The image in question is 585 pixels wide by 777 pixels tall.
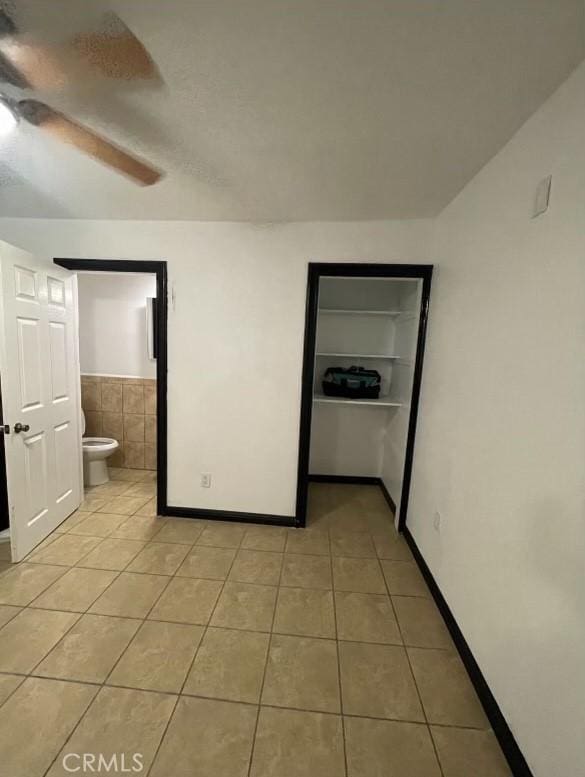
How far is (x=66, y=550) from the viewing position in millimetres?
2082

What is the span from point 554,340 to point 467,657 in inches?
56.2

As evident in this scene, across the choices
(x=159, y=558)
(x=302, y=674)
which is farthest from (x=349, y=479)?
(x=302, y=674)

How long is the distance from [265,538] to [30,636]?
1345 millimetres

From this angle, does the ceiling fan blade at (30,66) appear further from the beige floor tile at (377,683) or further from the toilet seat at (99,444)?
the toilet seat at (99,444)

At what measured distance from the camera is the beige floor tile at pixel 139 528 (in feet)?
7.46

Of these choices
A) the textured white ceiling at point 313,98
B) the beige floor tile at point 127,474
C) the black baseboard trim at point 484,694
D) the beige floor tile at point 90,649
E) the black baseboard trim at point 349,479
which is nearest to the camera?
the textured white ceiling at point 313,98

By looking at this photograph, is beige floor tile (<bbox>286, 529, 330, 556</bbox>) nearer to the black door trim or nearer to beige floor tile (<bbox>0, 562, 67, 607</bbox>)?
the black door trim

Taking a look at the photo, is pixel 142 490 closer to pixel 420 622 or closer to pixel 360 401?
pixel 360 401

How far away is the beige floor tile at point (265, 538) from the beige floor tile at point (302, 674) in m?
0.70

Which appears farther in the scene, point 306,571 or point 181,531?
point 181,531

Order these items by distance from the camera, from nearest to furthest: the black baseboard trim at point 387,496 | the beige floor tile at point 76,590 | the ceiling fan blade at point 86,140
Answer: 1. the ceiling fan blade at point 86,140
2. the beige floor tile at point 76,590
3. the black baseboard trim at point 387,496

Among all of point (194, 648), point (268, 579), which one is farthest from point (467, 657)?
point (194, 648)

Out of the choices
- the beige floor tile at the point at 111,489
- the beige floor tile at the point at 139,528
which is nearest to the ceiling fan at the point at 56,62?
the beige floor tile at the point at 139,528

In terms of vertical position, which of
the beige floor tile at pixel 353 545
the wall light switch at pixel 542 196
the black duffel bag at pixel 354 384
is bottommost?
the beige floor tile at pixel 353 545
